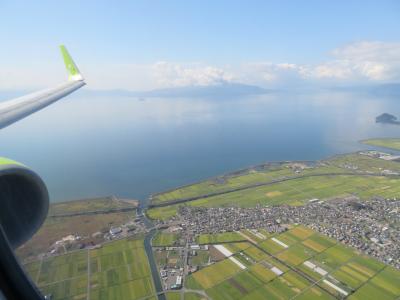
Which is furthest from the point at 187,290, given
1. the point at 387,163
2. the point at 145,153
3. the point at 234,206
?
the point at 387,163

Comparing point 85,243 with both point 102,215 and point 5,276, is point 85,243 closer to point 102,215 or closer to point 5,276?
point 102,215

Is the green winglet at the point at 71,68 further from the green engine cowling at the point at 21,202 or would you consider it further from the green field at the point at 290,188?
the green field at the point at 290,188

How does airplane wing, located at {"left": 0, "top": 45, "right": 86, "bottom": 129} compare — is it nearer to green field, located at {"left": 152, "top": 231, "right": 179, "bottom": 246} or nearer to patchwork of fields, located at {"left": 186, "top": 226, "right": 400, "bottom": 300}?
patchwork of fields, located at {"left": 186, "top": 226, "right": 400, "bottom": 300}

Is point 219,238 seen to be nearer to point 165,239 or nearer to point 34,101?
point 165,239

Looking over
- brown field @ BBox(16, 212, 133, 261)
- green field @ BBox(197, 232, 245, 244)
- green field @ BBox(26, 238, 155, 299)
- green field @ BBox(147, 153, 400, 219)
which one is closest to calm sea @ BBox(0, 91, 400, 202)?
green field @ BBox(147, 153, 400, 219)

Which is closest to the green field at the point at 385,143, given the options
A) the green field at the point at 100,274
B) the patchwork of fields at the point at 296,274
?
the patchwork of fields at the point at 296,274

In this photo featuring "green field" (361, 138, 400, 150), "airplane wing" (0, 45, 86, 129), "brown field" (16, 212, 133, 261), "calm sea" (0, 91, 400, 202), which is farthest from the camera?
"green field" (361, 138, 400, 150)

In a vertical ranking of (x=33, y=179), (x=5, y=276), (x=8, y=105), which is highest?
(x=8, y=105)
